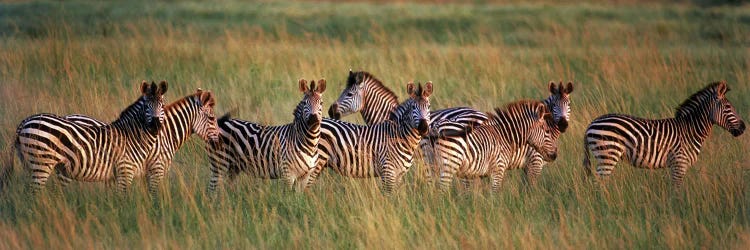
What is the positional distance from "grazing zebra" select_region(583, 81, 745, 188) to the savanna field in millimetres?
208

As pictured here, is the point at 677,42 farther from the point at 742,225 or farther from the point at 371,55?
the point at 742,225

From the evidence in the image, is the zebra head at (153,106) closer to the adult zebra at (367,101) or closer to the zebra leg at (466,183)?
the adult zebra at (367,101)

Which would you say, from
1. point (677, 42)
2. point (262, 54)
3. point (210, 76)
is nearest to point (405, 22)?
point (677, 42)

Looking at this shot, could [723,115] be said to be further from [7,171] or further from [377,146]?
[7,171]

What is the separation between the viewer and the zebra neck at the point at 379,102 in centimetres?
1104

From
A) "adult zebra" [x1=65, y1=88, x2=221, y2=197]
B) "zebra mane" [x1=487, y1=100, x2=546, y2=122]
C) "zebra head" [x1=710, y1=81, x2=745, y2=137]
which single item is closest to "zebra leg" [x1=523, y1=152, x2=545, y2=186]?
"zebra mane" [x1=487, y1=100, x2=546, y2=122]

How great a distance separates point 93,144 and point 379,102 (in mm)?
3265

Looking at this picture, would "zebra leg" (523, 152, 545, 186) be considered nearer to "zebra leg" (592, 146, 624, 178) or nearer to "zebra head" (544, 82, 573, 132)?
"zebra head" (544, 82, 573, 132)

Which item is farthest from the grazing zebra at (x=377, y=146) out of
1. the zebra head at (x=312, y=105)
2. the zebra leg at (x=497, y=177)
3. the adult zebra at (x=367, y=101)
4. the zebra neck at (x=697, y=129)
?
the zebra neck at (x=697, y=129)

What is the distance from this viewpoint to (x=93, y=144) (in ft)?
28.9

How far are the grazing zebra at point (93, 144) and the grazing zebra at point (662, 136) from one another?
3.90 meters

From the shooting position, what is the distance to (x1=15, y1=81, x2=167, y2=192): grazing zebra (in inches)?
338

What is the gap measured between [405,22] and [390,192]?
58.3 ft

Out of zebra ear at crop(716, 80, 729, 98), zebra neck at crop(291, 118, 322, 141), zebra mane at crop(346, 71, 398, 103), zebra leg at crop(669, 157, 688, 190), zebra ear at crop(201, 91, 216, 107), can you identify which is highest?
zebra mane at crop(346, 71, 398, 103)
